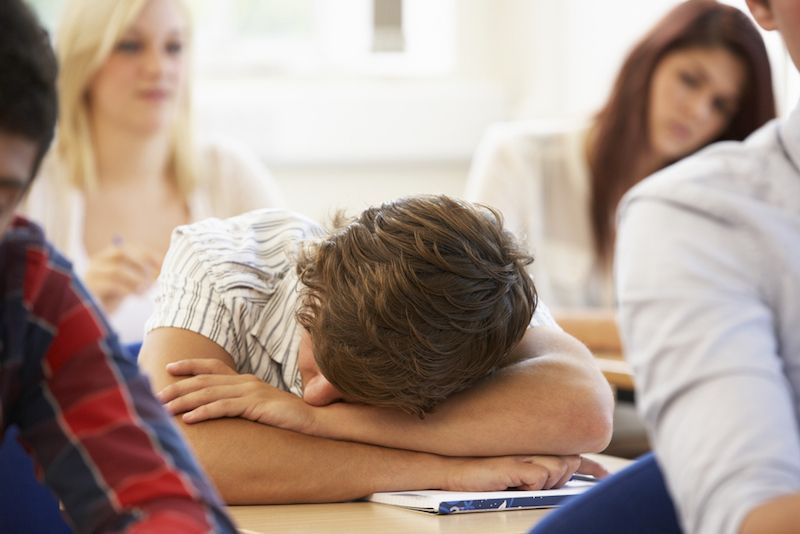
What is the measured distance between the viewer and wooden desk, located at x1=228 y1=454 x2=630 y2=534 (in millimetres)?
1290

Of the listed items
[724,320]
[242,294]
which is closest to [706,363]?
[724,320]

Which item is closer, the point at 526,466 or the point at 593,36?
the point at 526,466

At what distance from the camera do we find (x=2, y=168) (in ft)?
2.81

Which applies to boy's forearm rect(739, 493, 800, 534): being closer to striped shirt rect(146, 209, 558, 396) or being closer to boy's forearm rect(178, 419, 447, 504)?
boy's forearm rect(178, 419, 447, 504)

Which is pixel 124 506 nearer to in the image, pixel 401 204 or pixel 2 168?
pixel 2 168

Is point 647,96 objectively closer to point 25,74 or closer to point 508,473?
point 508,473

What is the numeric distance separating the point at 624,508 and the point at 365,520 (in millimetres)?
372

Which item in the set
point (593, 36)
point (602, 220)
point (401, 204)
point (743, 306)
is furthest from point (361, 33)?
point (743, 306)

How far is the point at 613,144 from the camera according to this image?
3463mm

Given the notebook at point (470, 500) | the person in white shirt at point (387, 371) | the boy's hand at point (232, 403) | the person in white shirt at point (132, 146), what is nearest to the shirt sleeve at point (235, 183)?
the person in white shirt at point (132, 146)

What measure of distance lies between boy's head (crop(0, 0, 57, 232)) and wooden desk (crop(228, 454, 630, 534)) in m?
0.52

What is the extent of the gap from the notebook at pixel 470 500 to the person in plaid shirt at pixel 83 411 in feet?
1.47

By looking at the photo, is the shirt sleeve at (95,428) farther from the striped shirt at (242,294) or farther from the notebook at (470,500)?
the striped shirt at (242,294)

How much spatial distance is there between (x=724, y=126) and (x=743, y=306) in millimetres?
2430
